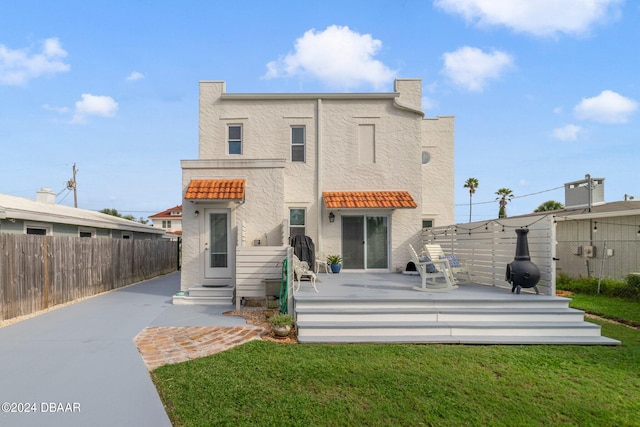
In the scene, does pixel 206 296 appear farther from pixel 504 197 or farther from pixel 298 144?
pixel 504 197

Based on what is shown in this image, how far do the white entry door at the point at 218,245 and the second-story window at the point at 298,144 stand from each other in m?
3.86

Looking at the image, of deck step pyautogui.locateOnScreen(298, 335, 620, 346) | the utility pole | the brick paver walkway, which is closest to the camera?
the brick paver walkway

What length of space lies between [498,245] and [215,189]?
802 centimetres

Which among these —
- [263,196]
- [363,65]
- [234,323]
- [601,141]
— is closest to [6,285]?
[234,323]

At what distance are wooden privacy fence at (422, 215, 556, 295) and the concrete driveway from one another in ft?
21.9

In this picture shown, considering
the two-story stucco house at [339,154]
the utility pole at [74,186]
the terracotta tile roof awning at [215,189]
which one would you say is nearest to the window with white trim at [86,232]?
the two-story stucco house at [339,154]

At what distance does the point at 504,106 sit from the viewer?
37.7 ft

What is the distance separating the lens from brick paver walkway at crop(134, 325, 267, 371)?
4799mm

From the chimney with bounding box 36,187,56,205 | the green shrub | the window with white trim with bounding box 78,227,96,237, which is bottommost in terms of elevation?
the green shrub

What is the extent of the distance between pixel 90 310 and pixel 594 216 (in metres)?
16.7

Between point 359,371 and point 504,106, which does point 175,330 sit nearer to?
point 359,371

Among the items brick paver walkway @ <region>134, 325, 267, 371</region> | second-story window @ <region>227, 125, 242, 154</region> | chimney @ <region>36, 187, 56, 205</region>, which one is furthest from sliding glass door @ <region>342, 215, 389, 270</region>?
chimney @ <region>36, 187, 56, 205</region>

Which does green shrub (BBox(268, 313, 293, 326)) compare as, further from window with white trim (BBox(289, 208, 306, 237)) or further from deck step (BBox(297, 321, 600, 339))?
window with white trim (BBox(289, 208, 306, 237))

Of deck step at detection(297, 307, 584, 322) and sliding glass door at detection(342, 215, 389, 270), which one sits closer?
deck step at detection(297, 307, 584, 322)
